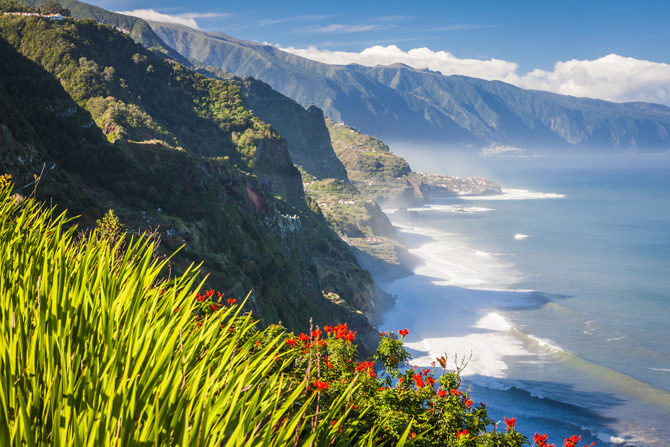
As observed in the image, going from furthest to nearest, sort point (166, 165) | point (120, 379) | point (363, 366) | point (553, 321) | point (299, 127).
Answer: point (299, 127)
point (553, 321)
point (166, 165)
point (363, 366)
point (120, 379)

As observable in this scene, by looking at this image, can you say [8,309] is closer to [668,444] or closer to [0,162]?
[0,162]

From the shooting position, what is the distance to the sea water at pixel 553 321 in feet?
120

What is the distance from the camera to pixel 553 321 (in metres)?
56.8

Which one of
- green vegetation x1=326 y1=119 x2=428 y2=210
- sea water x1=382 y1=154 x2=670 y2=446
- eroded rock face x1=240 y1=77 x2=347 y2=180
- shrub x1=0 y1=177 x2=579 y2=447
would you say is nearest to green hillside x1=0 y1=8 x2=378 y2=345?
shrub x1=0 y1=177 x2=579 y2=447

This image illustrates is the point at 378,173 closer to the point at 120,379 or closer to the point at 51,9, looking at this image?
→ the point at 51,9

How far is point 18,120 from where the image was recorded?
25.9 metres

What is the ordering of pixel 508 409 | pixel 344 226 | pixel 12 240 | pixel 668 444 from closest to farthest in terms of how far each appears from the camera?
pixel 12 240
pixel 668 444
pixel 508 409
pixel 344 226

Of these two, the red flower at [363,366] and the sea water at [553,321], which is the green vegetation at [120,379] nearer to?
the red flower at [363,366]

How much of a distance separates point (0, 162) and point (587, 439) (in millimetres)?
36281

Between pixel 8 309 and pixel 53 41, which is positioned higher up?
pixel 53 41

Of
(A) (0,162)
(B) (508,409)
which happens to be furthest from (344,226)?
(A) (0,162)

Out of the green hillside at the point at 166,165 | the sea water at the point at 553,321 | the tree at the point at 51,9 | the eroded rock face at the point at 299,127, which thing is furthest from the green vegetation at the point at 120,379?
the eroded rock face at the point at 299,127

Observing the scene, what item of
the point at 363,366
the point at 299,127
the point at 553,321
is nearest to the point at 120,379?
the point at 363,366

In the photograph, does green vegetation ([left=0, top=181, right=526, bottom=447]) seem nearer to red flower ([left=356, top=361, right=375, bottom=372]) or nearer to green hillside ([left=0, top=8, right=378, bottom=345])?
red flower ([left=356, top=361, right=375, bottom=372])
